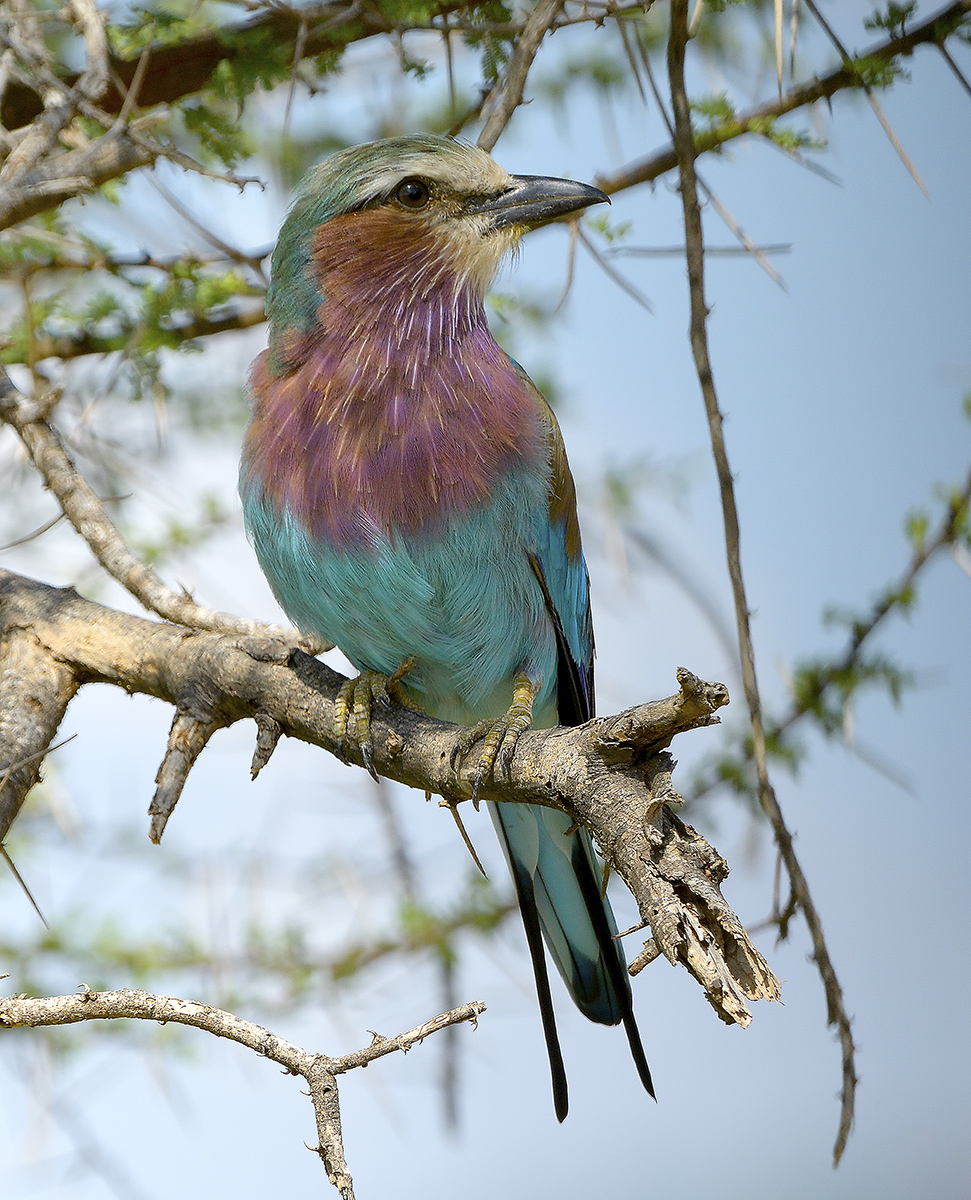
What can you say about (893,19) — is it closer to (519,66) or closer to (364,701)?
(519,66)

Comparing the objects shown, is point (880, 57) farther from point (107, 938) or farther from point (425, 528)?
point (107, 938)

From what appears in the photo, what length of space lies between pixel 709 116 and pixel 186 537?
187cm

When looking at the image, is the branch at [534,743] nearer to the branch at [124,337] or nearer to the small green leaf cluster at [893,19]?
the branch at [124,337]

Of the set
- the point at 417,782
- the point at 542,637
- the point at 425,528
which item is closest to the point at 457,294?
the point at 425,528

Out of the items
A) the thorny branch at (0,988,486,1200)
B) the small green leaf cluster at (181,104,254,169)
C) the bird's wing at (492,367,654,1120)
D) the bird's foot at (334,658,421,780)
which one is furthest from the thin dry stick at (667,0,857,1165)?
the small green leaf cluster at (181,104,254,169)

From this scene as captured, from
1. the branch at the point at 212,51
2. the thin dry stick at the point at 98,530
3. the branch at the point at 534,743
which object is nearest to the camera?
the branch at the point at 534,743

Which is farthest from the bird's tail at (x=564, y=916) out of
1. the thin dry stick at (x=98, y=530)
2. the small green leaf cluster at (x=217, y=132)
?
the small green leaf cluster at (x=217, y=132)

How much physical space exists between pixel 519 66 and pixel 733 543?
1.08 m

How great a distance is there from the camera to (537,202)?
2412 millimetres

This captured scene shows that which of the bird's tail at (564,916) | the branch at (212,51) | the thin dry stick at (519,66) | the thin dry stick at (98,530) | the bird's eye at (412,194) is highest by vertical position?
the branch at (212,51)

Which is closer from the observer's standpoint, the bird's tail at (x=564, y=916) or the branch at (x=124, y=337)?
the bird's tail at (x=564, y=916)

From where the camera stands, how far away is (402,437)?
222cm

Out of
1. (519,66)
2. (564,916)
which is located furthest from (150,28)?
(564,916)

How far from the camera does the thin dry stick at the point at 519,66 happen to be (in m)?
2.38
